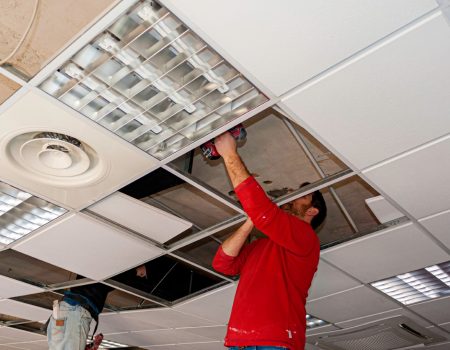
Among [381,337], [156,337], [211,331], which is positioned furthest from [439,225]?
[156,337]

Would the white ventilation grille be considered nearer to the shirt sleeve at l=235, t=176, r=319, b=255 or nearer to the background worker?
the background worker

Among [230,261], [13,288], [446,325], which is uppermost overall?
[13,288]

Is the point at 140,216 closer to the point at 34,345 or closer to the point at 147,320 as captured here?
the point at 147,320

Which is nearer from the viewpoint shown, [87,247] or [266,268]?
[266,268]

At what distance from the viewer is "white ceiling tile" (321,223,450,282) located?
249cm

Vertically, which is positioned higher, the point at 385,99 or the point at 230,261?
the point at 385,99

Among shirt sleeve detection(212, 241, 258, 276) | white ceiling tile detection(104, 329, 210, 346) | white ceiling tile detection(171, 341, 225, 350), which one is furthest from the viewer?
white ceiling tile detection(171, 341, 225, 350)

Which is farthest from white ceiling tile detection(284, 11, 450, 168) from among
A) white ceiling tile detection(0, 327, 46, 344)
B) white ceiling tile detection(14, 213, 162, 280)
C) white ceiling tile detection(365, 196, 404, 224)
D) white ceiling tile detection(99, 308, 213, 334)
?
white ceiling tile detection(0, 327, 46, 344)

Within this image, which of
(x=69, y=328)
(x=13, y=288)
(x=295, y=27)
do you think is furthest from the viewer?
(x=13, y=288)

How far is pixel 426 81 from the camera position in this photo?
160 centimetres

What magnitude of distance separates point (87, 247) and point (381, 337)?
2475mm

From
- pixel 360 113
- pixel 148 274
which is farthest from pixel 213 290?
pixel 360 113

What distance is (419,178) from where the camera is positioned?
2059 millimetres

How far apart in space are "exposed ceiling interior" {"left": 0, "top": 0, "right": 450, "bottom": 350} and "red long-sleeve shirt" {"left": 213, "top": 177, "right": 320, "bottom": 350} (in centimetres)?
28
